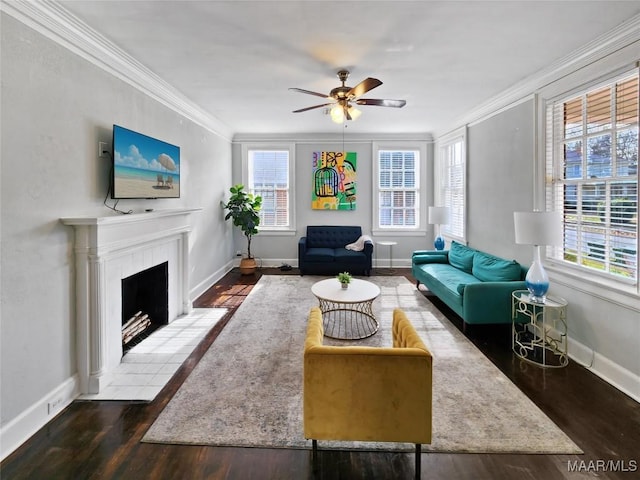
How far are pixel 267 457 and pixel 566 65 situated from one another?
407 centimetres

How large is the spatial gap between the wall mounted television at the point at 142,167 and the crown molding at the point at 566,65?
4.06 metres

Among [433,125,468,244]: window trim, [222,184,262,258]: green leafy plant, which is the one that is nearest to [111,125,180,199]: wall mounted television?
[222,184,262,258]: green leafy plant

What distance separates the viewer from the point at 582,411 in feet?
7.49

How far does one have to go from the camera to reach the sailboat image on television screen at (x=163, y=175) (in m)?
3.57

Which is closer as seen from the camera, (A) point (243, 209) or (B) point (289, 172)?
(A) point (243, 209)

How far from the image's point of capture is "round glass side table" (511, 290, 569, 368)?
2.95 meters

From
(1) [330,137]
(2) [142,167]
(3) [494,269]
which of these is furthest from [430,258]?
(2) [142,167]

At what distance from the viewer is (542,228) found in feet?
9.29

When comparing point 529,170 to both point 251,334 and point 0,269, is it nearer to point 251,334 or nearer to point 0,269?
point 251,334

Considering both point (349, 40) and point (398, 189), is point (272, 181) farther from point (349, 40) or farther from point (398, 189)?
point (349, 40)

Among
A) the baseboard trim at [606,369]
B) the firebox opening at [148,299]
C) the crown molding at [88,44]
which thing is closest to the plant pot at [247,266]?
the firebox opening at [148,299]

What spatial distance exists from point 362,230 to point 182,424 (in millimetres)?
5351

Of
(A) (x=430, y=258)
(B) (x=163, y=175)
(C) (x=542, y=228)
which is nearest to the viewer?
(C) (x=542, y=228)

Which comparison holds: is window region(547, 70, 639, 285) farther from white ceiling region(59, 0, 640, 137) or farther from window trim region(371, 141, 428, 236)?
window trim region(371, 141, 428, 236)
